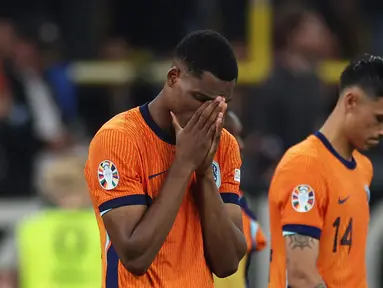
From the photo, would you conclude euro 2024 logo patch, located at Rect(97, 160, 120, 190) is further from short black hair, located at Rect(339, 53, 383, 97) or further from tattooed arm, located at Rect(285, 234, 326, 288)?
short black hair, located at Rect(339, 53, 383, 97)

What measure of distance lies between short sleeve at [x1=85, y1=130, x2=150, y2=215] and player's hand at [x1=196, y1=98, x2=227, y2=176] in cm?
24

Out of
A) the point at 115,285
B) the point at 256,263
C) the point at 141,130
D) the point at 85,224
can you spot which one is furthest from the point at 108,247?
the point at 256,263

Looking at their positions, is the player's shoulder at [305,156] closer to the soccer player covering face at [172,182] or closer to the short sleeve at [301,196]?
the short sleeve at [301,196]

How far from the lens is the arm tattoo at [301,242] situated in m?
5.13

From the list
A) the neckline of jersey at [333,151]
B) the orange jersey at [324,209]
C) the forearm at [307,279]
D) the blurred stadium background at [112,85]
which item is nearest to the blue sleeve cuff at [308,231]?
the orange jersey at [324,209]

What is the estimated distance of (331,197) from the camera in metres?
5.25

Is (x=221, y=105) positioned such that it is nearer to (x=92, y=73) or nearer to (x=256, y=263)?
(x=256, y=263)

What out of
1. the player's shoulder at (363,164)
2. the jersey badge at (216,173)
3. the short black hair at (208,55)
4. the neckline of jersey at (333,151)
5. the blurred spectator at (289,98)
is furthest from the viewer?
the blurred spectator at (289,98)

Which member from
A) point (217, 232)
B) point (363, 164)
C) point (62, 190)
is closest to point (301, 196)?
point (363, 164)

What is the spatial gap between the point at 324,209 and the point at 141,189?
125 centimetres

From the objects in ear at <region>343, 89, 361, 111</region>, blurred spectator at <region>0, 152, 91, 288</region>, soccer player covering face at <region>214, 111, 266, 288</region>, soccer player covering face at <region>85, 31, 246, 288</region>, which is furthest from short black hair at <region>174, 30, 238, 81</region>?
blurred spectator at <region>0, 152, 91, 288</region>

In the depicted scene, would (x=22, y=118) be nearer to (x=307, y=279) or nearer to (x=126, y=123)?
(x=307, y=279)

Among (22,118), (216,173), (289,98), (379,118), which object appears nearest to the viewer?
(216,173)

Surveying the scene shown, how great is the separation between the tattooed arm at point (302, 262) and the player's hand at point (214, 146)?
37.7 inches
